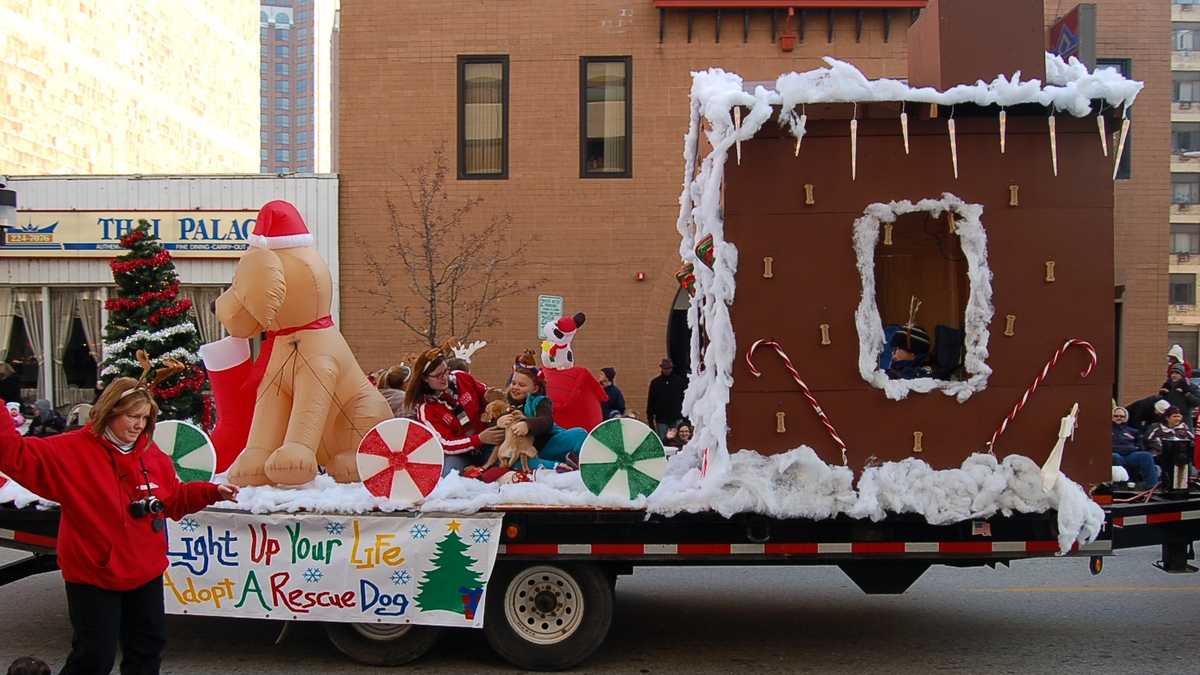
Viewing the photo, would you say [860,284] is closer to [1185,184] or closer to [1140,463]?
[1140,463]

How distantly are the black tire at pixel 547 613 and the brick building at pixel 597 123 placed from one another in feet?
34.5

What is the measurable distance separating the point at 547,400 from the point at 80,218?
43.2ft

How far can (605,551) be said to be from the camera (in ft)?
19.3

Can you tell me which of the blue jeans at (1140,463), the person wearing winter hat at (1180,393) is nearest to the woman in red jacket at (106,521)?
the blue jeans at (1140,463)

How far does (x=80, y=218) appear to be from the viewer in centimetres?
1716

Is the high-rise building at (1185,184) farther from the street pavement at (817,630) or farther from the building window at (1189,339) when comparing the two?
the street pavement at (817,630)

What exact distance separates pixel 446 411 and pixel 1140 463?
15.0 ft

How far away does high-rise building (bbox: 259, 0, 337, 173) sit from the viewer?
5659 inches

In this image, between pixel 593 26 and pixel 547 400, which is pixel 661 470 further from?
pixel 593 26

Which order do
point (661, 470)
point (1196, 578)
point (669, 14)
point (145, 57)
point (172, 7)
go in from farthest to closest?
point (172, 7), point (145, 57), point (669, 14), point (1196, 578), point (661, 470)

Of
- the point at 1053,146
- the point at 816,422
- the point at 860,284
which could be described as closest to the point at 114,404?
the point at 816,422

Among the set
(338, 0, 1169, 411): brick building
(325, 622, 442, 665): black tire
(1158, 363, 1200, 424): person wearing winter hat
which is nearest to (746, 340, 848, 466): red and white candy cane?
(325, 622, 442, 665): black tire

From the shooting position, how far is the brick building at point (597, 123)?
16.5 meters

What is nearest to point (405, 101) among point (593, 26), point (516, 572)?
point (593, 26)
